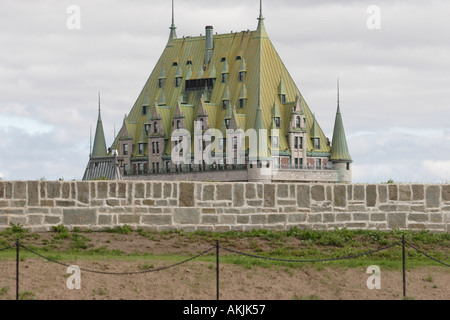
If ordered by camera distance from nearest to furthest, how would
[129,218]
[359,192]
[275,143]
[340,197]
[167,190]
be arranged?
[129,218]
[167,190]
[340,197]
[359,192]
[275,143]

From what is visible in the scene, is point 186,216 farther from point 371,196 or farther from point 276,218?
point 371,196

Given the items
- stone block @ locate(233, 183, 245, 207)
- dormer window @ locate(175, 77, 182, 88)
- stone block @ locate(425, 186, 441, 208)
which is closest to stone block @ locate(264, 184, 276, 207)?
stone block @ locate(233, 183, 245, 207)

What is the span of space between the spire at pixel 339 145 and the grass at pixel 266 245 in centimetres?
11182

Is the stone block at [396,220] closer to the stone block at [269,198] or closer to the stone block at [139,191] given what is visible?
the stone block at [269,198]

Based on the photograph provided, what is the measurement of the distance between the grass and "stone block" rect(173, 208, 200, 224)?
0.44 meters

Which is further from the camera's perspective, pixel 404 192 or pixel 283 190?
pixel 404 192

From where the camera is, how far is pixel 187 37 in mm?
153375

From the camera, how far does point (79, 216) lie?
28.0 m

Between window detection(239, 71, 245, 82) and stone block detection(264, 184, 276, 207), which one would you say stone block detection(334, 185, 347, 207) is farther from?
window detection(239, 71, 245, 82)

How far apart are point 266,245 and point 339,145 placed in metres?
115

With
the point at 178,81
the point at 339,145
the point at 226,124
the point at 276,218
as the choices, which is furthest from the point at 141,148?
the point at 276,218
